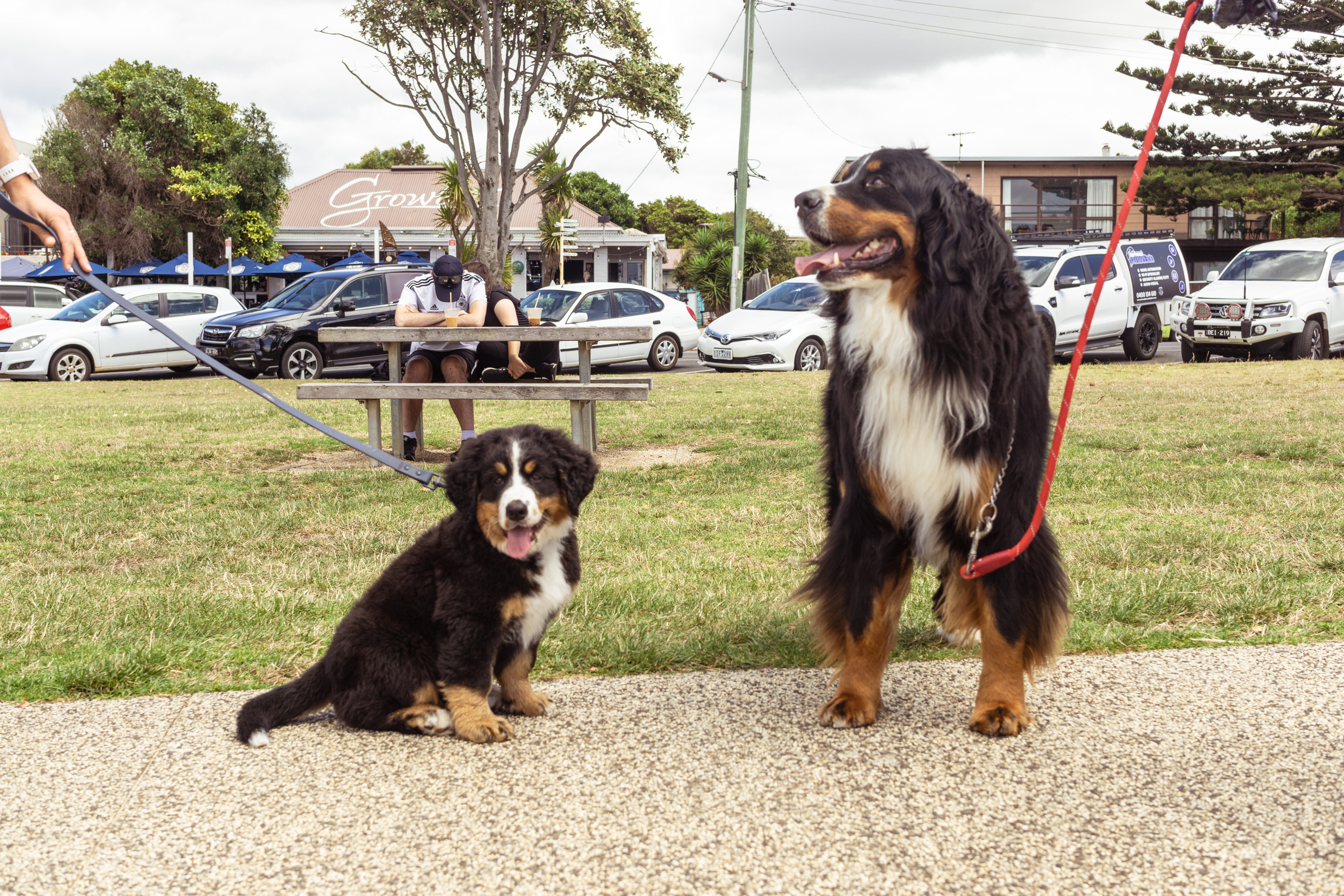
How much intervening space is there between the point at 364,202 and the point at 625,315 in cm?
3153

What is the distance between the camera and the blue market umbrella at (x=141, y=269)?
35.3 meters

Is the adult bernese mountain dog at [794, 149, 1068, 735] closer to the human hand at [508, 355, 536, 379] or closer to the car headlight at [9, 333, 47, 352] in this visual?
the human hand at [508, 355, 536, 379]

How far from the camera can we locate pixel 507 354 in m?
8.74

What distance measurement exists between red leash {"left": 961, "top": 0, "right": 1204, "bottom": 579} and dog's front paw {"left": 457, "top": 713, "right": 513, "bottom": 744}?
133 centimetres

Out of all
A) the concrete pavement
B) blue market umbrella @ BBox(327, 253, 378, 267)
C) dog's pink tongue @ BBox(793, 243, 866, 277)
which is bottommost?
the concrete pavement

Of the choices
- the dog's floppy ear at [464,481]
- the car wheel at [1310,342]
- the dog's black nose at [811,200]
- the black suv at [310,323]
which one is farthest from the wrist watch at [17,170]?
the car wheel at [1310,342]

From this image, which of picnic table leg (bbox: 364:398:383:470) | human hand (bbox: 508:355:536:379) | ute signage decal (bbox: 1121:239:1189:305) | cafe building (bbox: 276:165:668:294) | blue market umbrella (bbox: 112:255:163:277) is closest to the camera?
picnic table leg (bbox: 364:398:383:470)

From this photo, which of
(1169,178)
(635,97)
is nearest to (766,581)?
(635,97)

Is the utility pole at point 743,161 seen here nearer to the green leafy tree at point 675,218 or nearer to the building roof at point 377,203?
the building roof at point 377,203

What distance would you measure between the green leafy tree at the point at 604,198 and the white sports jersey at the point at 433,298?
67210 mm

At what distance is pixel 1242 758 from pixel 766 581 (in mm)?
2157

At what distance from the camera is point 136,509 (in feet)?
21.3

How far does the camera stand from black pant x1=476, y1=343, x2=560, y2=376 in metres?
8.73

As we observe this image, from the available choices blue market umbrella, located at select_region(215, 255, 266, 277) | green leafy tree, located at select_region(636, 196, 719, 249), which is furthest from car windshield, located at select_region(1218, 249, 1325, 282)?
green leafy tree, located at select_region(636, 196, 719, 249)
